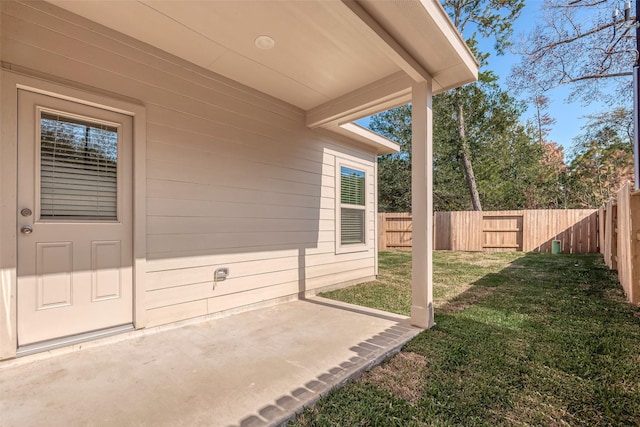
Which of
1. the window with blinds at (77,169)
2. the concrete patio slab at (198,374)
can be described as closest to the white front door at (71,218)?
the window with blinds at (77,169)

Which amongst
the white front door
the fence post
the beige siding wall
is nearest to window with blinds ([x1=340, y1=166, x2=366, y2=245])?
the beige siding wall

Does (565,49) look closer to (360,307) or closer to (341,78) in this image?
(341,78)

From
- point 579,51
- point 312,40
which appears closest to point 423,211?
point 312,40

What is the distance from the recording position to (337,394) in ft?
5.77

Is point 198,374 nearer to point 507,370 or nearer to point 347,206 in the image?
point 507,370

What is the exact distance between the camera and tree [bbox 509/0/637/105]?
7.15m

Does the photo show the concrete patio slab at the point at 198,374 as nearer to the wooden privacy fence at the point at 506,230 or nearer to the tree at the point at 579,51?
the wooden privacy fence at the point at 506,230

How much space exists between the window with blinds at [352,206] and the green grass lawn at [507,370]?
4.25ft

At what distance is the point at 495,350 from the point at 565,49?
962 cm

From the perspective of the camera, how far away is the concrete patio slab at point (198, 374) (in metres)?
1.56

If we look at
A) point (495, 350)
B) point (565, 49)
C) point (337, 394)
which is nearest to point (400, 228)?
point (565, 49)

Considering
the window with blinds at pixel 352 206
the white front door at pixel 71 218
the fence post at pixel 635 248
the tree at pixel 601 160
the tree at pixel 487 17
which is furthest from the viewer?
the tree at pixel 601 160

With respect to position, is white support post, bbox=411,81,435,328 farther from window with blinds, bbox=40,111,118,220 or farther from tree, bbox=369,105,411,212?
tree, bbox=369,105,411,212

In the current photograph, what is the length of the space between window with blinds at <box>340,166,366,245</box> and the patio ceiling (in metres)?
1.67
